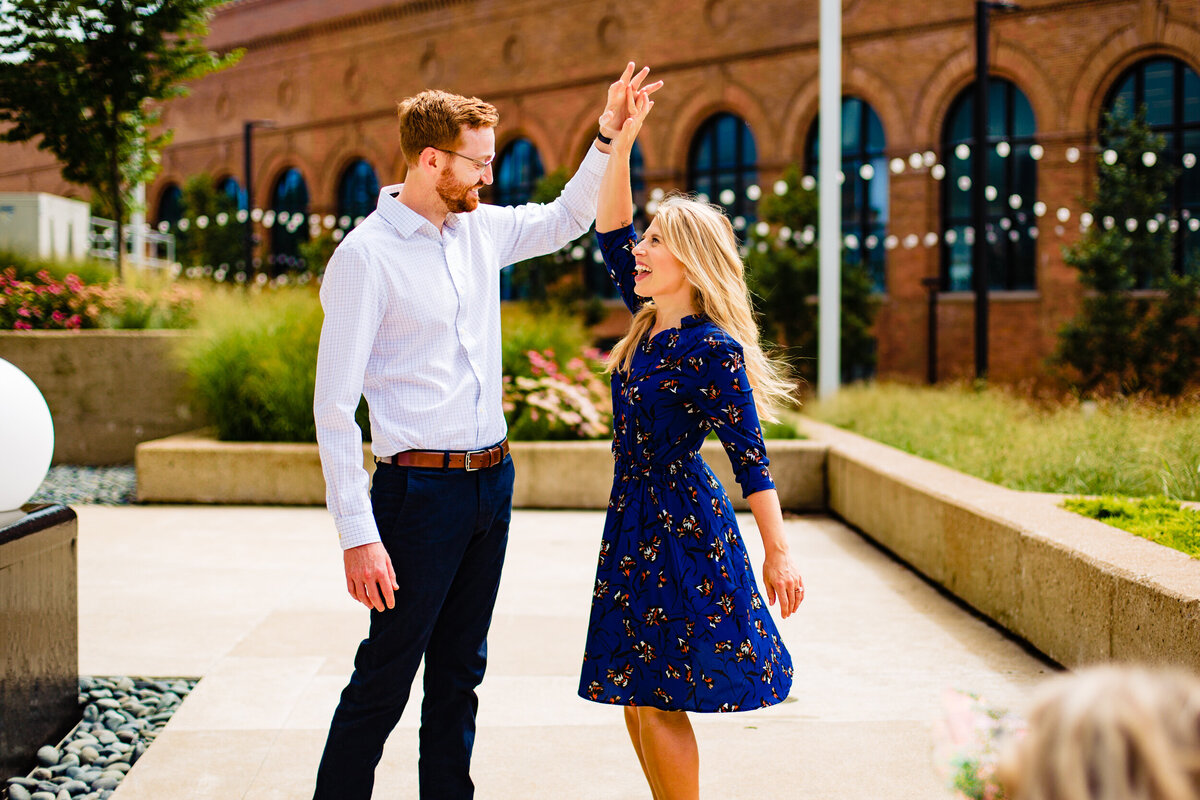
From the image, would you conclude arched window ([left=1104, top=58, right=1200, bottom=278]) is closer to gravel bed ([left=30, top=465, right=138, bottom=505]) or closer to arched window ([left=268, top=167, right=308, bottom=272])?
gravel bed ([left=30, top=465, right=138, bottom=505])

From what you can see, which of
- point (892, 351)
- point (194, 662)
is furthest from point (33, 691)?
point (892, 351)

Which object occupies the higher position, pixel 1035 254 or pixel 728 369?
pixel 1035 254

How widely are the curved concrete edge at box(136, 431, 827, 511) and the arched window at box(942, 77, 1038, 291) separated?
15.0 meters

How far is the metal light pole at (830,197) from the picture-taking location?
12438mm

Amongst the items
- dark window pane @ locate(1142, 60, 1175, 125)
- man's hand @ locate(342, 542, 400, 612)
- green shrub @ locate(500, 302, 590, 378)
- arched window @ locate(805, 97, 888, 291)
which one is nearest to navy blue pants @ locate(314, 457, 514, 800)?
man's hand @ locate(342, 542, 400, 612)

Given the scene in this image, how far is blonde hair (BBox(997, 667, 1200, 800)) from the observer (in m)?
0.97

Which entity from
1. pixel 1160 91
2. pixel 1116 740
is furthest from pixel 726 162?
pixel 1116 740

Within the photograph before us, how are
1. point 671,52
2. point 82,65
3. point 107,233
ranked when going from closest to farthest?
point 82,65 → point 107,233 → point 671,52

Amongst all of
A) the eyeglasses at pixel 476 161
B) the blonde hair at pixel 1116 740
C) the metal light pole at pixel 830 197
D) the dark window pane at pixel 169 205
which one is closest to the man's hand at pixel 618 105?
the eyeglasses at pixel 476 161

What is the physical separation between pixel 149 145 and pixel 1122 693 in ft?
52.5

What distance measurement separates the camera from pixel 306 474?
928 centimetres

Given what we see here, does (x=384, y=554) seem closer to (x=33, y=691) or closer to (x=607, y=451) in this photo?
(x=33, y=691)

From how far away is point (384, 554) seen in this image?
2609 millimetres

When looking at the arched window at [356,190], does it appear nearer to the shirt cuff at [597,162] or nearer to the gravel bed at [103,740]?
the gravel bed at [103,740]
